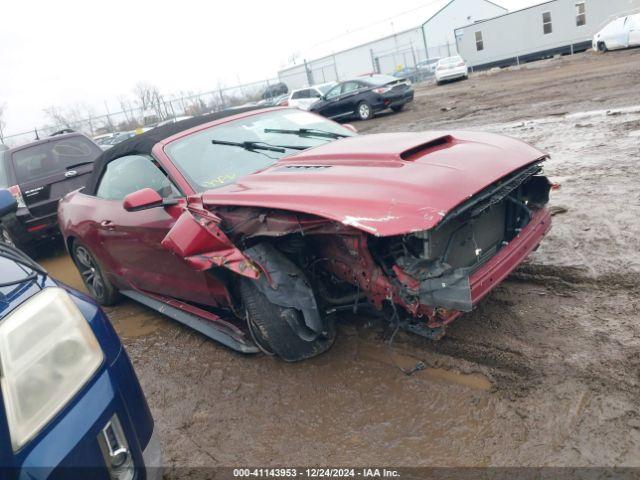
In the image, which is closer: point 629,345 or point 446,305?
point 446,305

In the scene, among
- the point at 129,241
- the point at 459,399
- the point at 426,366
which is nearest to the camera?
the point at 459,399

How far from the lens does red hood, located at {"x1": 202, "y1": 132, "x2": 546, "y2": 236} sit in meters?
2.35

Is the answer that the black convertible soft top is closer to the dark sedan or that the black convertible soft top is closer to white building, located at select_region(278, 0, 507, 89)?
the dark sedan

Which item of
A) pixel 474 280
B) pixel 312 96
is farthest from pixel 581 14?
pixel 474 280

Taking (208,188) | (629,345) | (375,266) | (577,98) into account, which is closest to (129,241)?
(208,188)

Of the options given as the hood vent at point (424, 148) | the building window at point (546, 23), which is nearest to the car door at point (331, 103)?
the building window at point (546, 23)

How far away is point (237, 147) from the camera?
3836 millimetres

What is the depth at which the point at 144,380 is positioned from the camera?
11.9 feet

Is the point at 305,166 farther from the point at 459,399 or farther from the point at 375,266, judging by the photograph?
the point at 459,399

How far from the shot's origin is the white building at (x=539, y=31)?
2395cm

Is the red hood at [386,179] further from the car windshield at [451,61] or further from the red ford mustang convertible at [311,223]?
the car windshield at [451,61]

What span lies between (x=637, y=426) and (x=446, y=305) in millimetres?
973

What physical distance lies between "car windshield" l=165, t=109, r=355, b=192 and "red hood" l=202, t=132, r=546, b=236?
0.26 meters

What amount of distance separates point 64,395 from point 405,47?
46.6 m
